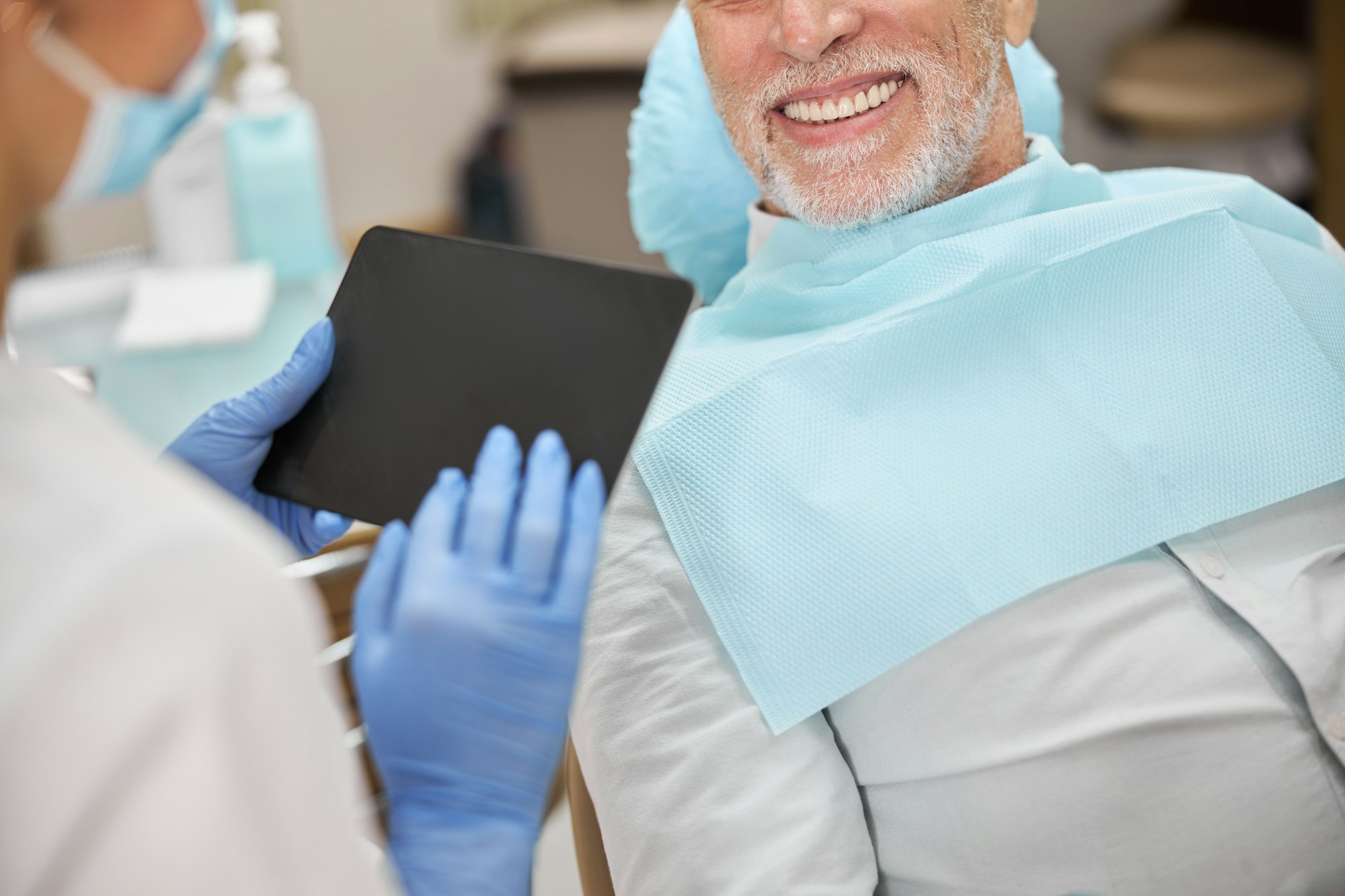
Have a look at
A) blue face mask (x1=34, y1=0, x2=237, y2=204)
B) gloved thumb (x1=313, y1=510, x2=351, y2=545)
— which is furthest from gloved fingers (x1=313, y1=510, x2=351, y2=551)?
blue face mask (x1=34, y1=0, x2=237, y2=204)

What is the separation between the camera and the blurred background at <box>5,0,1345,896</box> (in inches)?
104

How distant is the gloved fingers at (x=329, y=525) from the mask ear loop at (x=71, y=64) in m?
0.43

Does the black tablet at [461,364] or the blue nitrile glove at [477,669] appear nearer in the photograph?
the blue nitrile glove at [477,669]

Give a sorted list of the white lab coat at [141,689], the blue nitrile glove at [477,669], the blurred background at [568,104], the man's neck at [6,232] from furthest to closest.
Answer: the blurred background at [568,104]
the blue nitrile glove at [477,669]
the man's neck at [6,232]
the white lab coat at [141,689]

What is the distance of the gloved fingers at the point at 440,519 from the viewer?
0.81 meters

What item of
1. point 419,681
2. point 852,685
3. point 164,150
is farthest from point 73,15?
point 852,685

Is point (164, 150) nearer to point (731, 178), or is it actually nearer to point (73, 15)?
point (73, 15)

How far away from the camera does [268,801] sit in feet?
1.86

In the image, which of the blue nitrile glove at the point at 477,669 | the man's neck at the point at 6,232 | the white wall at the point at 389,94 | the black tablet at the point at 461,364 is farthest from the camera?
the white wall at the point at 389,94

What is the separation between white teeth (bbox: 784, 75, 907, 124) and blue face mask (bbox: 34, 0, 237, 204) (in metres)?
0.58

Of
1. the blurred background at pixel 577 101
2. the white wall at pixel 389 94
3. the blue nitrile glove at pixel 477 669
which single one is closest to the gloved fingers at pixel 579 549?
the blue nitrile glove at pixel 477 669

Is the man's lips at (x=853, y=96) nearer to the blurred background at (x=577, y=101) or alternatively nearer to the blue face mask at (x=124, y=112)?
the blue face mask at (x=124, y=112)

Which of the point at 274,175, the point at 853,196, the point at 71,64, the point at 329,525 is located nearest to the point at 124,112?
the point at 71,64

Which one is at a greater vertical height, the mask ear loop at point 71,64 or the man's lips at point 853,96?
the mask ear loop at point 71,64
